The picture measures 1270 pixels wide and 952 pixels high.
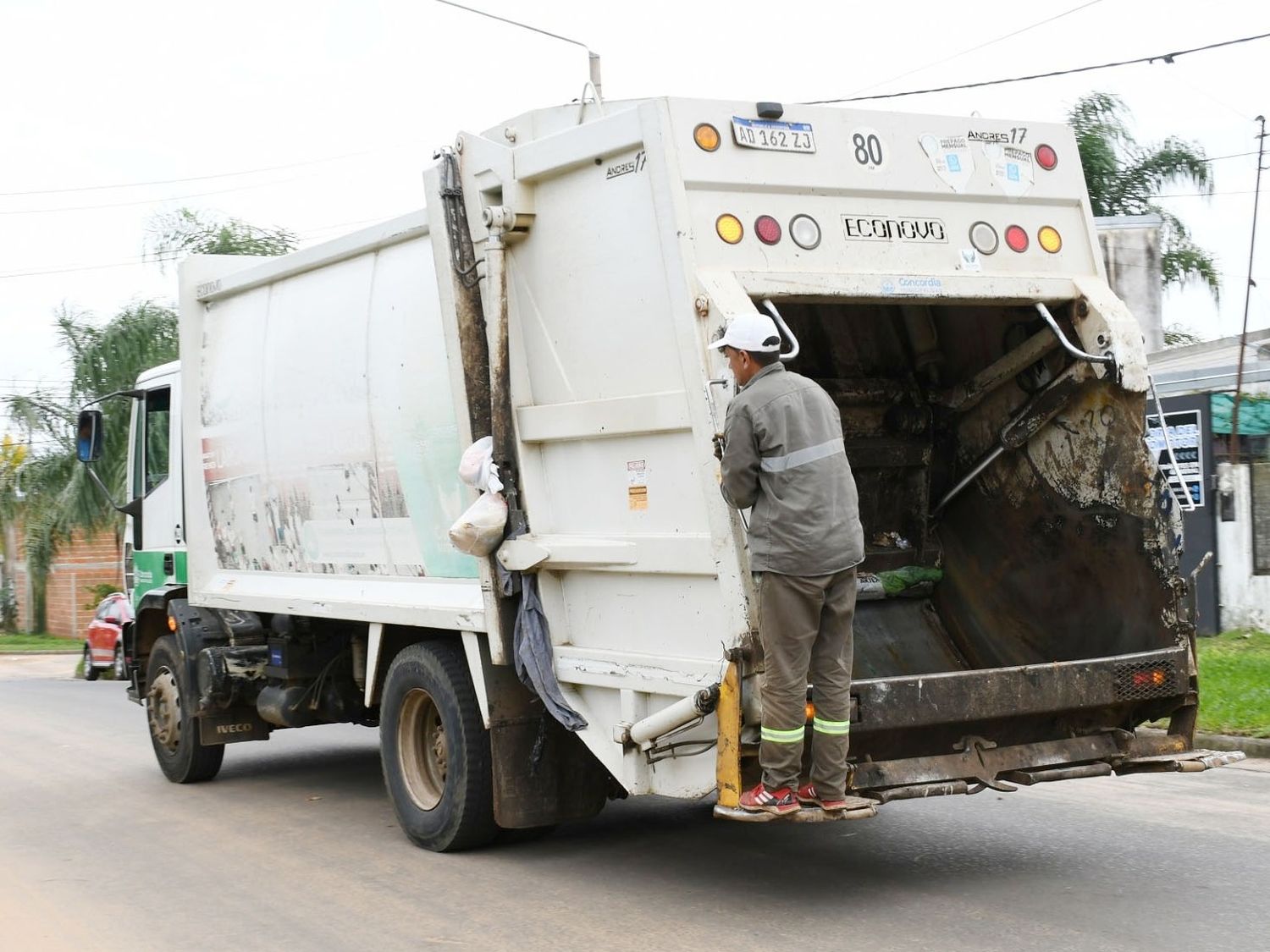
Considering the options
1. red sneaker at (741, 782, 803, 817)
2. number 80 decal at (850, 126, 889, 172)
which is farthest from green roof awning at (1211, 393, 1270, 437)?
red sneaker at (741, 782, 803, 817)

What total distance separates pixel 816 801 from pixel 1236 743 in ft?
14.7

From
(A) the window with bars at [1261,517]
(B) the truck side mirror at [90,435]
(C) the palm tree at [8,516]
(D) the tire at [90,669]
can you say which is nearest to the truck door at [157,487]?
(B) the truck side mirror at [90,435]

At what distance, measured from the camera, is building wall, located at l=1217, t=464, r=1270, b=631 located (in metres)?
12.5

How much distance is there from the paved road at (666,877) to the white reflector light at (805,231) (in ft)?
7.88

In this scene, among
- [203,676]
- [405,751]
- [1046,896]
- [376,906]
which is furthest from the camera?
[203,676]

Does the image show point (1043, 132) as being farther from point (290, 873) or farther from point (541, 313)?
point (290, 873)

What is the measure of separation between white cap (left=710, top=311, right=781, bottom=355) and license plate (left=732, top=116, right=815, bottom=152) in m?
0.84

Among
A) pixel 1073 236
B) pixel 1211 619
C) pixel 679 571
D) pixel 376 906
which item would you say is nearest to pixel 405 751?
pixel 376 906

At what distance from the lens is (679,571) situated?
5.46 meters

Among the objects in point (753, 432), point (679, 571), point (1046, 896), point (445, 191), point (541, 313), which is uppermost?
point (445, 191)

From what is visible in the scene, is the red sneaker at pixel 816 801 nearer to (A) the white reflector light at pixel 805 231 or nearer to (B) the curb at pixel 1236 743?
(A) the white reflector light at pixel 805 231

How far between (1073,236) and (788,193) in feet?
4.48

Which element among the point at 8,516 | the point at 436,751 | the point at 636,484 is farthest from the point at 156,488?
the point at 8,516

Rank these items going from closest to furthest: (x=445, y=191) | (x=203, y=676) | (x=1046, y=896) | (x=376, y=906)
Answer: (x=1046, y=896) < (x=376, y=906) < (x=445, y=191) < (x=203, y=676)
